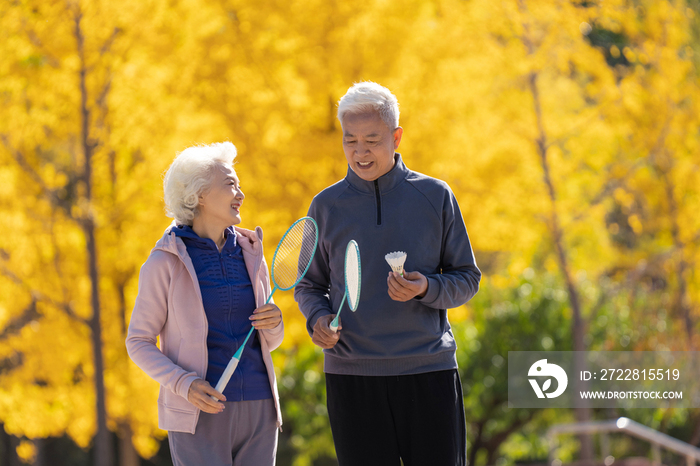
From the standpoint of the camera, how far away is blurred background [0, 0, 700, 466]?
6.49 metres

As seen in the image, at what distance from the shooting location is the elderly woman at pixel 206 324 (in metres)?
2.44

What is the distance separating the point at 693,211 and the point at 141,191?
20.5ft

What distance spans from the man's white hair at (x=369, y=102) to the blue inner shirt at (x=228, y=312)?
0.68 metres

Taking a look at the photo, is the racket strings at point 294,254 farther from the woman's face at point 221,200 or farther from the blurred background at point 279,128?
the blurred background at point 279,128

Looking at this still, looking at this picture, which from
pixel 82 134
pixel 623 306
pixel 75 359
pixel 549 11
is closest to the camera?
pixel 82 134

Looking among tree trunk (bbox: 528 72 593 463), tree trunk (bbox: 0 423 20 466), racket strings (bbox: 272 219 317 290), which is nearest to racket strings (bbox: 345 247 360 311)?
racket strings (bbox: 272 219 317 290)

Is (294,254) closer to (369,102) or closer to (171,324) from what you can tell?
(171,324)

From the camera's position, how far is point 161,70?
6.77m

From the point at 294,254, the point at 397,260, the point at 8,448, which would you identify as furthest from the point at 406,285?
the point at 8,448

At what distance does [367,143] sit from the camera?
99.6 inches

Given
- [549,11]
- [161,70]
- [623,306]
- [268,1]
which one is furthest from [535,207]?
[623,306]

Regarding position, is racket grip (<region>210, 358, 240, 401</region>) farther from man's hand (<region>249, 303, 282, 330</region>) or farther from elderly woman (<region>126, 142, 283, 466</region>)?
man's hand (<region>249, 303, 282, 330</region>)

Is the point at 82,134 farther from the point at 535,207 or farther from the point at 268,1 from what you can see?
the point at 535,207

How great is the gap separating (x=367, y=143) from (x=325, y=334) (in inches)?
27.2
